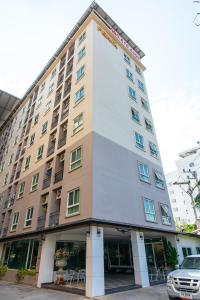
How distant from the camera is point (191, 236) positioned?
2025cm

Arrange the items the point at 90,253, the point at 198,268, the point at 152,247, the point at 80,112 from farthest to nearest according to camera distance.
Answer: the point at 152,247 → the point at 80,112 → the point at 90,253 → the point at 198,268

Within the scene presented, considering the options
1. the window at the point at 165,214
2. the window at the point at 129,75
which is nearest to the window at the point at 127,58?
the window at the point at 129,75

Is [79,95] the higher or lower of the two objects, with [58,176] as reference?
higher

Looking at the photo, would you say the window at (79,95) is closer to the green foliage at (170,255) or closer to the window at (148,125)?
the window at (148,125)

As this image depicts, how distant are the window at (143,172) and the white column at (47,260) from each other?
852cm

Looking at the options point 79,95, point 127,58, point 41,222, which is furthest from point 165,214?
point 127,58

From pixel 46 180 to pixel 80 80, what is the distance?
9.93 metres

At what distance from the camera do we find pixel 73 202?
13.7 meters

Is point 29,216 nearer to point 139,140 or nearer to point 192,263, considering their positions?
point 139,140

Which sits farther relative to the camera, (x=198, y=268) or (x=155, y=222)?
(x=155, y=222)

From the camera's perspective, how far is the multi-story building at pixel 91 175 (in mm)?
13234

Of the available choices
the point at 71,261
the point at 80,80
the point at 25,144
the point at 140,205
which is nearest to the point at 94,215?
the point at 140,205

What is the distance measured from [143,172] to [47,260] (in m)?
10.2

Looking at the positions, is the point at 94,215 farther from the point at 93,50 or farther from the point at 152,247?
the point at 93,50
